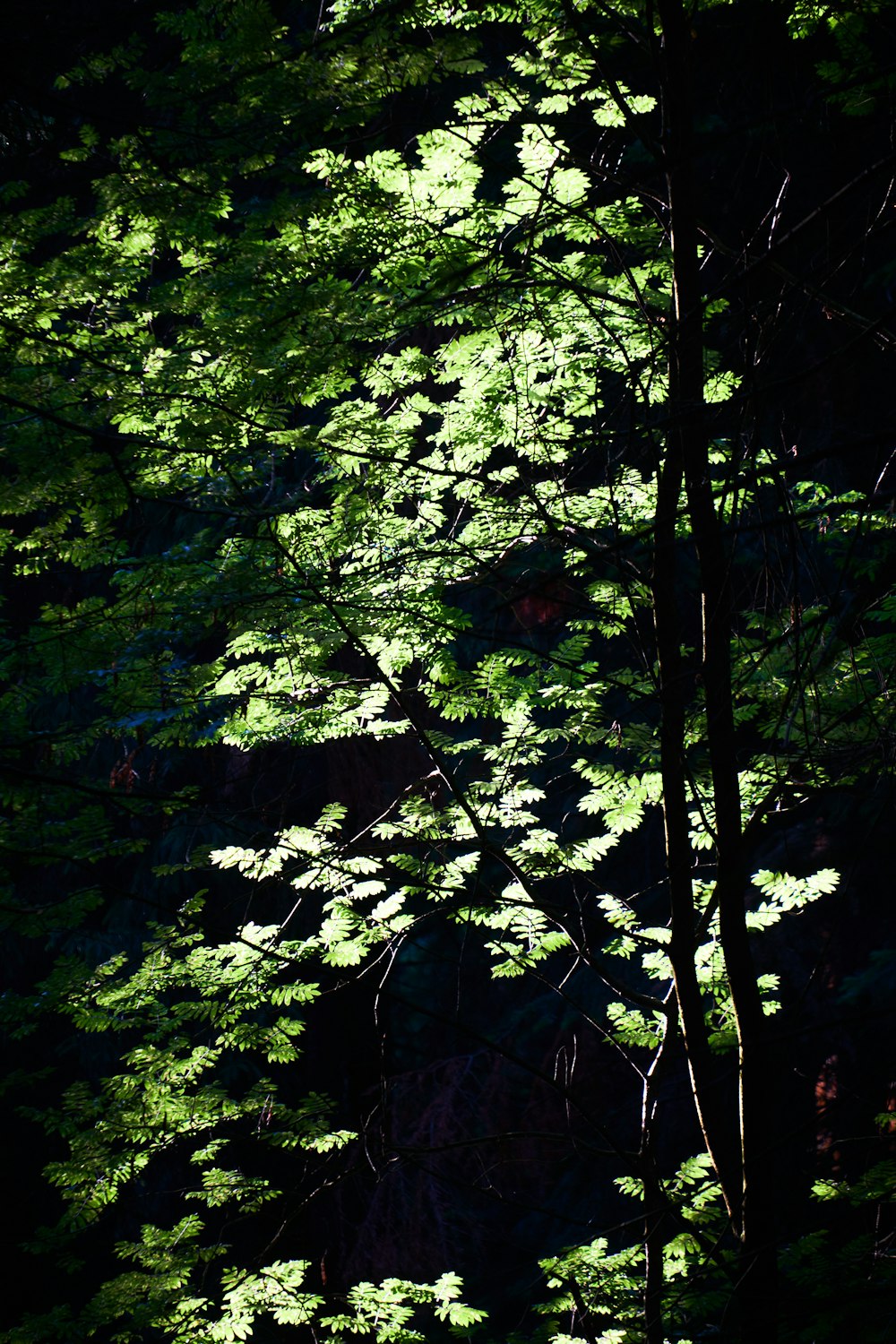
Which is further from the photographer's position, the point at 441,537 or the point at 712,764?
the point at 441,537

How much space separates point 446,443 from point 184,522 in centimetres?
487

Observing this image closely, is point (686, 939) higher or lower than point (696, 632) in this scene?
lower

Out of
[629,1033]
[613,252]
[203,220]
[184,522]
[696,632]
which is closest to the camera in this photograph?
[613,252]

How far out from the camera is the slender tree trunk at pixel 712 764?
250 cm

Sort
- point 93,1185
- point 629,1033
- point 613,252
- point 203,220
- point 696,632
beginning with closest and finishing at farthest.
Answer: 1. point 613,252
2. point 203,220
3. point 629,1033
4. point 93,1185
5. point 696,632

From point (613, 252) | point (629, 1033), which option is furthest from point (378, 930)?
point (613, 252)

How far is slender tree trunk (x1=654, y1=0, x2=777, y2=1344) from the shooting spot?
2.50m

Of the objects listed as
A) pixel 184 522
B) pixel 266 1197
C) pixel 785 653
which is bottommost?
pixel 266 1197

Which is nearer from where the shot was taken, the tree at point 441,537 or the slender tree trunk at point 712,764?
the slender tree trunk at point 712,764

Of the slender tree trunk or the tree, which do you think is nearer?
the slender tree trunk

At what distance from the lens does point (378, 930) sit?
358cm

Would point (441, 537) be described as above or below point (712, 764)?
above

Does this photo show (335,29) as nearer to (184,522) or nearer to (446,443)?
(446,443)

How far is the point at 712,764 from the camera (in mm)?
2709
